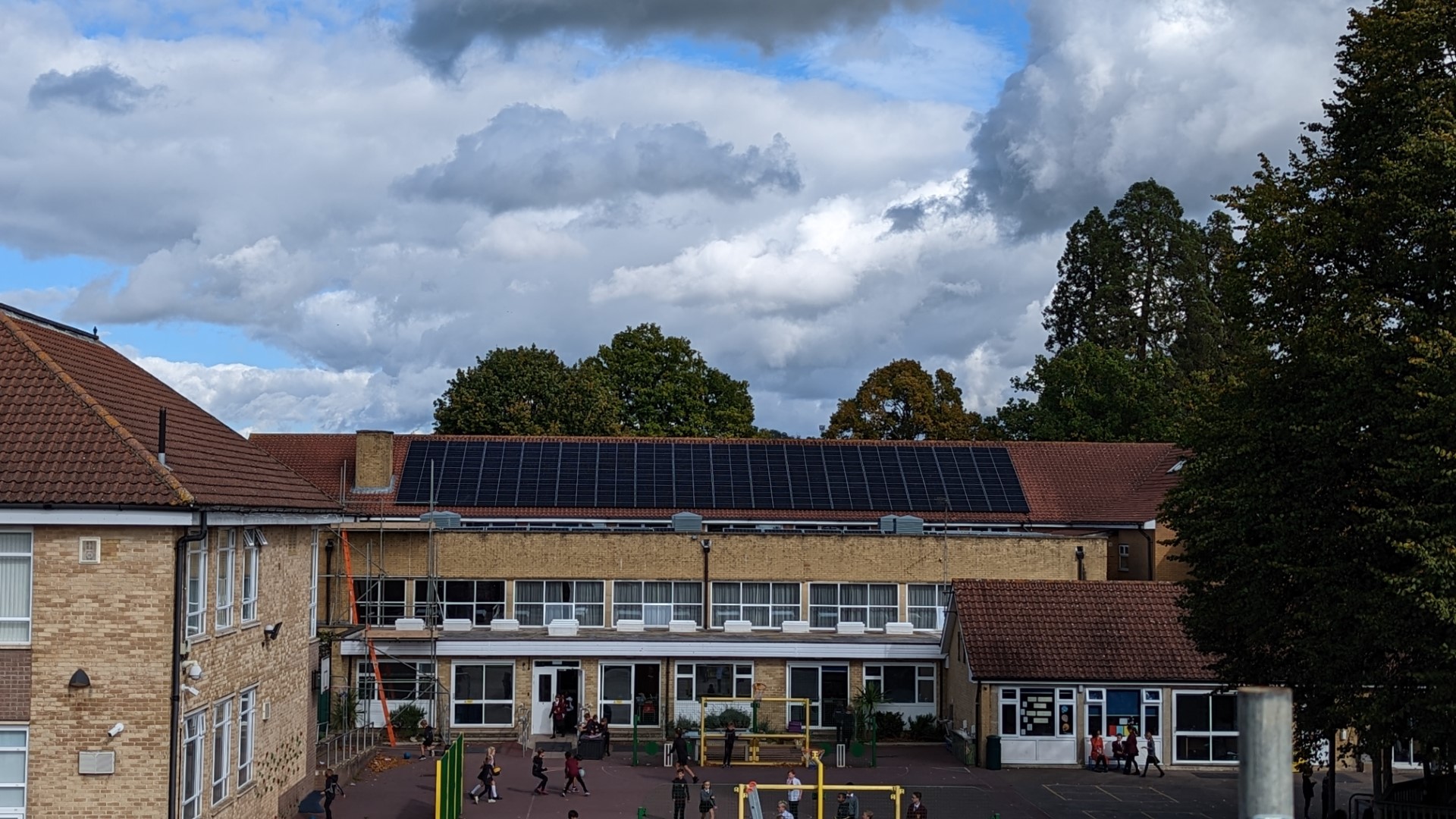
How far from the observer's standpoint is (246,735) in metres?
24.7

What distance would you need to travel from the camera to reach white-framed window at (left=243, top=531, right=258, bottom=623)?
2433cm

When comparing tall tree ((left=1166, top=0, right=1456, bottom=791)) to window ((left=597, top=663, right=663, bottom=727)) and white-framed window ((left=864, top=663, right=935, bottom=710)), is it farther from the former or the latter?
window ((left=597, top=663, right=663, bottom=727))

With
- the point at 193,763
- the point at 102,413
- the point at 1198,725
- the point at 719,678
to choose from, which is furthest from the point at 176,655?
the point at 1198,725

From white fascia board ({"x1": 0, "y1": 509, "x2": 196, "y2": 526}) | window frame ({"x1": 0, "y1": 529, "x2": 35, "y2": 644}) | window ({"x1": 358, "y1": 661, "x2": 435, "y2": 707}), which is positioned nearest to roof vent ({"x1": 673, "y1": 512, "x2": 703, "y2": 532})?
window ({"x1": 358, "y1": 661, "x2": 435, "y2": 707})

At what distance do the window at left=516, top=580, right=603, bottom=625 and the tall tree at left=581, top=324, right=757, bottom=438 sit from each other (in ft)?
94.7

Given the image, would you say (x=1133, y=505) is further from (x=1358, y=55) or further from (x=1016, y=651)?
(x=1358, y=55)

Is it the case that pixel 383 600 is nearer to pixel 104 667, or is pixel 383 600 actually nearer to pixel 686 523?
pixel 686 523

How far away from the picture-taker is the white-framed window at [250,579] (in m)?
24.3

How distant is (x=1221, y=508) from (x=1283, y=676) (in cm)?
306

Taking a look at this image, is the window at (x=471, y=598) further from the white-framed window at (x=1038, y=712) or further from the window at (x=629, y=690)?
the white-framed window at (x=1038, y=712)

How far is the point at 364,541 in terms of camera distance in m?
42.3

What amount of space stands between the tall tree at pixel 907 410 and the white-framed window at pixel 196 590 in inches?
2099

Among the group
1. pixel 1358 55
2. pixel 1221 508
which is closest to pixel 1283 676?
pixel 1221 508

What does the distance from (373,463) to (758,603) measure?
1397 cm
